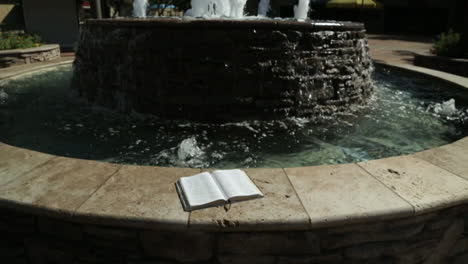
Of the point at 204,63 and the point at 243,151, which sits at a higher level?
the point at 204,63

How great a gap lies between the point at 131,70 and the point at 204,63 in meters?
1.23

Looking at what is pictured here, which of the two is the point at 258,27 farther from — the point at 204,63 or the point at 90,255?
the point at 90,255

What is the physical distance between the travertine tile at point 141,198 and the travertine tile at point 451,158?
1934mm

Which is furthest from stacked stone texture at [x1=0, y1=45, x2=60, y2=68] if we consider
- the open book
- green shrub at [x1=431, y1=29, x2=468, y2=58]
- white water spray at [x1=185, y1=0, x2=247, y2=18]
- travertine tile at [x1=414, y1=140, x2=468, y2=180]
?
green shrub at [x1=431, y1=29, x2=468, y2=58]

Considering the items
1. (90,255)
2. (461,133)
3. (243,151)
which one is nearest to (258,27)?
(243,151)

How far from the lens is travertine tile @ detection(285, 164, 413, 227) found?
6.89 feet

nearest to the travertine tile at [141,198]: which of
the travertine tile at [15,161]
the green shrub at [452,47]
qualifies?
the travertine tile at [15,161]

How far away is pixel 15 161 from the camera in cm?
275

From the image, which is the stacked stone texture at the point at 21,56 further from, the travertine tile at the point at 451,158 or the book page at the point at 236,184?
the travertine tile at the point at 451,158

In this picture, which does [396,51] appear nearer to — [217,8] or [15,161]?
[217,8]

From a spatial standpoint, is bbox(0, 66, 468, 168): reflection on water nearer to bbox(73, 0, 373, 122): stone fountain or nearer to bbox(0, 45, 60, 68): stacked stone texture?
bbox(73, 0, 373, 122): stone fountain

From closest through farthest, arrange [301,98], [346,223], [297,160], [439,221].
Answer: [346,223] < [439,221] < [297,160] < [301,98]

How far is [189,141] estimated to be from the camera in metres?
4.09

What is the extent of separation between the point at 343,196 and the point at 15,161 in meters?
2.49
